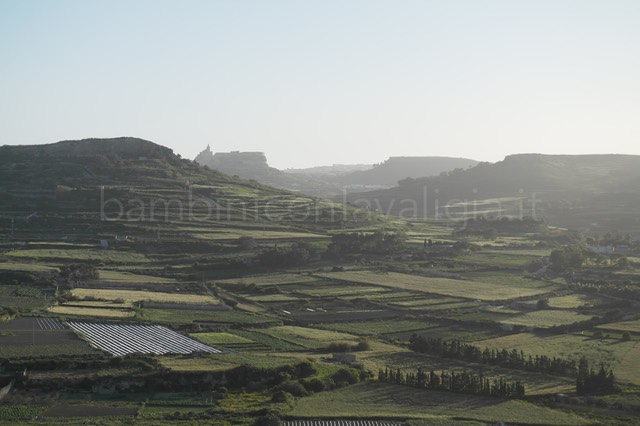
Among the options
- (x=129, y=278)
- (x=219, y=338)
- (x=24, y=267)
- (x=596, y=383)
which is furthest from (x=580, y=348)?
(x=24, y=267)

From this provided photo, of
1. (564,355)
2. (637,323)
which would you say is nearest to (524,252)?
(637,323)

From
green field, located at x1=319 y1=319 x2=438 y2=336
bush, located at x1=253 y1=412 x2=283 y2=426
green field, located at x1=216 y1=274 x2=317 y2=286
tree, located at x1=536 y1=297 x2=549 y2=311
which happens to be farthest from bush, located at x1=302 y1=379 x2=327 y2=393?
green field, located at x1=216 y1=274 x2=317 y2=286

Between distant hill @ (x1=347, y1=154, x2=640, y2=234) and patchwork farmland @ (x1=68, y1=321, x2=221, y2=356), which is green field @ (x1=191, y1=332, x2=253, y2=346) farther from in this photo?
distant hill @ (x1=347, y1=154, x2=640, y2=234)

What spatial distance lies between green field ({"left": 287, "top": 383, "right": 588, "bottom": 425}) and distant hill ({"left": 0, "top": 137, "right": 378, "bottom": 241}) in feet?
199

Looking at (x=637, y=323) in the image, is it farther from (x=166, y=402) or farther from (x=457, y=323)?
(x=166, y=402)

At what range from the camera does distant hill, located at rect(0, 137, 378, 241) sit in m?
105

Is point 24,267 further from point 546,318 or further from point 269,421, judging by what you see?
point 269,421

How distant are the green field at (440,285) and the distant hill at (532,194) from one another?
57061 mm

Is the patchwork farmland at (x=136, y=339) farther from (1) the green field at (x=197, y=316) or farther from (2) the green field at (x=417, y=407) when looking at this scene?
(2) the green field at (x=417, y=407)

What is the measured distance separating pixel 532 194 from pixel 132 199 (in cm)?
8686

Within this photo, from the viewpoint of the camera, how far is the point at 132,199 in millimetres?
115938

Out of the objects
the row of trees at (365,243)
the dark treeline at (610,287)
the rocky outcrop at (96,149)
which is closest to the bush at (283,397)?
the dark treeline at (610,287)

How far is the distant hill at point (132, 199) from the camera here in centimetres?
10469

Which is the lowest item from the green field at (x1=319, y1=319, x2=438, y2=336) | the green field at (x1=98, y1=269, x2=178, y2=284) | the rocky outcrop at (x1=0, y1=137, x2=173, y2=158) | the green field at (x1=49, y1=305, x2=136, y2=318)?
the green field at (x1=319, y1=319, x2=438, y2=336)
